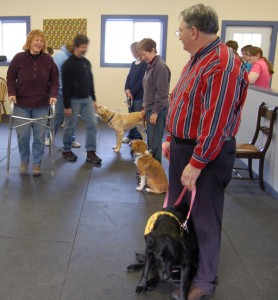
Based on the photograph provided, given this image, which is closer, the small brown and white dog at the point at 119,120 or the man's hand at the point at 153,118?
the man's hand at the point at 153,118

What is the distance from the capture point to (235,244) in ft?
8.25

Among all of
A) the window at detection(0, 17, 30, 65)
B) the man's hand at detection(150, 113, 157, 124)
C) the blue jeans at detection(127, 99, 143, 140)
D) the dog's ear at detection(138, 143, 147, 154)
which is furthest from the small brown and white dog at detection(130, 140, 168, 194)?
the window at detection(0, 17, 30, 65)

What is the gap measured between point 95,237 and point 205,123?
4.90 ft

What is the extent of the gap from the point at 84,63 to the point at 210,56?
9.12 ft

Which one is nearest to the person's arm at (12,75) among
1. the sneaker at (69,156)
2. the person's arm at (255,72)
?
the sneaker at (69,156)

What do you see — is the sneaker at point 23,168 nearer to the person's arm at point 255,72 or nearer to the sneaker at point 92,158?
the sneaker at point 92,158

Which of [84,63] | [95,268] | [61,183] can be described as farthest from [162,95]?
[95,268]

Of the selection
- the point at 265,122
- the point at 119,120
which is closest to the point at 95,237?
the point at 265,122

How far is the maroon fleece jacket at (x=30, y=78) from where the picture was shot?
11.4 feet

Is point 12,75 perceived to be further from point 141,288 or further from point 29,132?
point 141,288

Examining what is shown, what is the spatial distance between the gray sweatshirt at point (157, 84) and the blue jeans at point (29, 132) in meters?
1.21

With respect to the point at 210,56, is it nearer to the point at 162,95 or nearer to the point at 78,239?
the point at 78,239

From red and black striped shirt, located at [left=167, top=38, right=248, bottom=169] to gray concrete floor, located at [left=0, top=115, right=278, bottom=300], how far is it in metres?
1.01

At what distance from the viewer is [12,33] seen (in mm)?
7543
